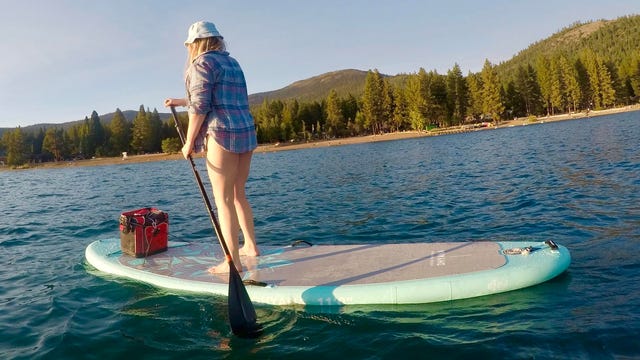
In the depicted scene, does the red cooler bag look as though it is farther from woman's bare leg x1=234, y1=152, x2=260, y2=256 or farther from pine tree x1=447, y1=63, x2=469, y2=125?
pine tree x1=447, y1=63, x2=469, y2=125

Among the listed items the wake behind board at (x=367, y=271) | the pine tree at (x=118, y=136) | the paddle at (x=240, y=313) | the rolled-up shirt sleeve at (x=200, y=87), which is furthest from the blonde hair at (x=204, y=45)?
the pine tree at (x=118, y=136)

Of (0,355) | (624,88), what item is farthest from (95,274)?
(624,88)

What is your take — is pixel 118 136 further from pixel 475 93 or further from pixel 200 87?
pixel 200 87

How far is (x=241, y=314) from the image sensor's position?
4625mm

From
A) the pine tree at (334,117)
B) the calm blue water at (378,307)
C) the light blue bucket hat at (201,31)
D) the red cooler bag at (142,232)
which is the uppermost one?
the pine tree at (334,117)

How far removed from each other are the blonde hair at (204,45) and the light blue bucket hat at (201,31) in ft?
0.13

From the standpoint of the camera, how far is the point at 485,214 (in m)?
10.5

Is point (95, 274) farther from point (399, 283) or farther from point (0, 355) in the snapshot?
point (399, 283)

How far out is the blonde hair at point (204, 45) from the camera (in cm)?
528

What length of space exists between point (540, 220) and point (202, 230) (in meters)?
8.12

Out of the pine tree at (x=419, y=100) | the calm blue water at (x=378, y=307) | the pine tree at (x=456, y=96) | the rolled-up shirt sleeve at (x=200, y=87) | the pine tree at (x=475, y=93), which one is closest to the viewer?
the calm blue water at (x=378, y=307)

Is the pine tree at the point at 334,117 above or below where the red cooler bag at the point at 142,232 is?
above

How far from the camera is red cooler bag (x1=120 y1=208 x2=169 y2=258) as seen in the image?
23.3ft

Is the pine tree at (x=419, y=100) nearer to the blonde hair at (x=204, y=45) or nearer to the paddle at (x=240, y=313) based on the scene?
the blonde hair at (x=204, y=45)
